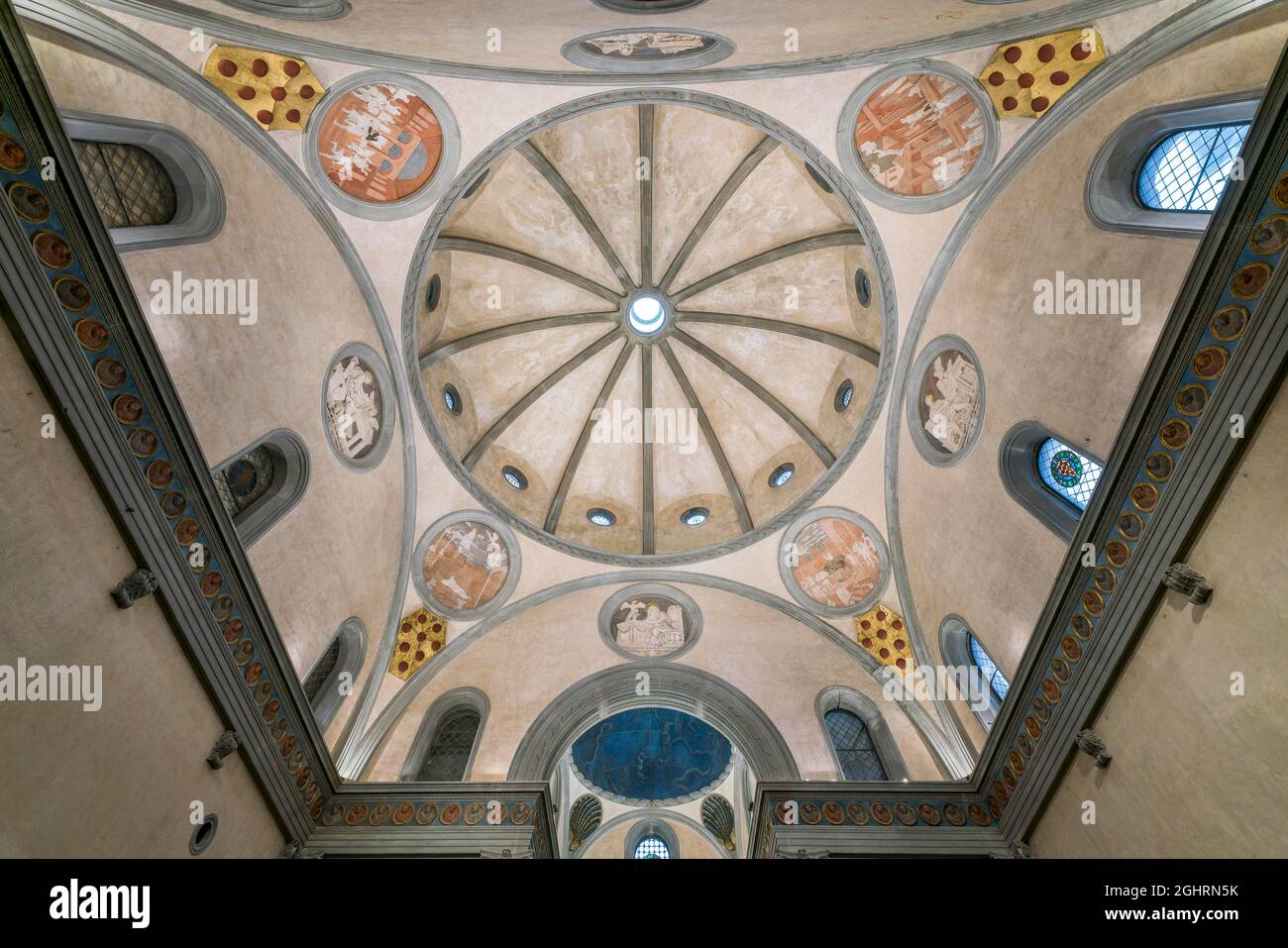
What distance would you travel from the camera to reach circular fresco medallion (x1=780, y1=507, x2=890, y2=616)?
47.3 feet

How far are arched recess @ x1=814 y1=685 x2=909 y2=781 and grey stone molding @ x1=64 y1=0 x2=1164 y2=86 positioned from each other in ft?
34.7

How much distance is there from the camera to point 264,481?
35.0 ft

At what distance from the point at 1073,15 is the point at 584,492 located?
41.0 ft

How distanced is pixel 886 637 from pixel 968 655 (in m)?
1.95

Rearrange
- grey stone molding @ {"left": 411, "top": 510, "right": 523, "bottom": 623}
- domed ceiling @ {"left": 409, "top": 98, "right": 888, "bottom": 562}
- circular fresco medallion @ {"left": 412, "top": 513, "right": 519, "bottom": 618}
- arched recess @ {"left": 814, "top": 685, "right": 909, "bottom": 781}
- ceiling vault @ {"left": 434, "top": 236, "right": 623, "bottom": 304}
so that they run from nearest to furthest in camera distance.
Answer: arched recess @ {"left": 814, "top": 685, "right": 909, "bottom": 781}
grey stone molding @ {"left": 411, "top": 510, "right": 523, "bottom": 623}
circular fresco medallion @ {"left": 412, "top": 513, "right": 519, "bottom": 618}
ceiling vault @ {"left": 434, "top": 236, "right": 623, "bottom": 304}
domed ceiling @ {"left": 409, "top": 98, "right": 888, "bottom": 562}

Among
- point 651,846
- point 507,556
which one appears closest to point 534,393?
point 507,556

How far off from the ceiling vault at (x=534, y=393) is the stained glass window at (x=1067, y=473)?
35.6 feet

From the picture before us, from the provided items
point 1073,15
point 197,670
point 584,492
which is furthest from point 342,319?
point 1073,15

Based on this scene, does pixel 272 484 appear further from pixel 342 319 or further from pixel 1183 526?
pixel 1183 526

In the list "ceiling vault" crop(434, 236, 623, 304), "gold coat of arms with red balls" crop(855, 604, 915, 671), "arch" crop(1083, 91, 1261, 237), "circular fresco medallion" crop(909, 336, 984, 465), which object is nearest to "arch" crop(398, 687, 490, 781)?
"gold coat of arms with red balls" crop(855, 604, 915, 671)

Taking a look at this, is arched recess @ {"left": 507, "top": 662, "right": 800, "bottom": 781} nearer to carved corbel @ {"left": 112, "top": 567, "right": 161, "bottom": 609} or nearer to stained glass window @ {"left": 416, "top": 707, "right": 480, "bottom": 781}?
stained glass window @ {"left": 416, "top": 707, "right": 480, "bottom": 781}

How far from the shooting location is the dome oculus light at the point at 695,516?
17177mm

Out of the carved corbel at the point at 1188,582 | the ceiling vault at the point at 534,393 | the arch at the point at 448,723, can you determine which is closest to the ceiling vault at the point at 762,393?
the ceiling vault at the point at 534,393

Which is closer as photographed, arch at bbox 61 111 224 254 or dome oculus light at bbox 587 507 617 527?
arch at bbox 61 111 224 254
